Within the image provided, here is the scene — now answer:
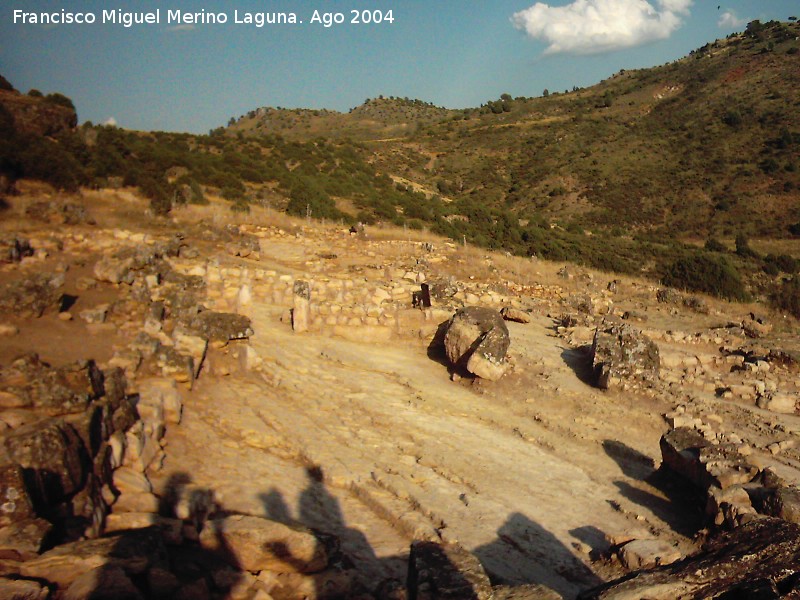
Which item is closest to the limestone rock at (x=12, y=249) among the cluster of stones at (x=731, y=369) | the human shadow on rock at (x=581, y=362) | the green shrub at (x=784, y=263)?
the human shadow on rock at (x=581, y=362)

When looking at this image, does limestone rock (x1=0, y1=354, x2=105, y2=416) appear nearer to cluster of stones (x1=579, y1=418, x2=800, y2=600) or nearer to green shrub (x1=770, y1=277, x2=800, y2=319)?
cluster of stones (x1=579, y1=418, x2=800, y2=600)

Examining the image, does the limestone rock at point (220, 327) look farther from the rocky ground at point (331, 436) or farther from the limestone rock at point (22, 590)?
the limestone rock at point (22, 590)

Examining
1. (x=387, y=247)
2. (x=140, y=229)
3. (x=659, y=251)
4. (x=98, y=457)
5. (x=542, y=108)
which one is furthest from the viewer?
(x=542, y=108)

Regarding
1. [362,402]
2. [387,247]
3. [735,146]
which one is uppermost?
[735,146]

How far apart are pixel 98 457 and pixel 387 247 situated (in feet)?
47.1

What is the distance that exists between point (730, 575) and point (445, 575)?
5.33 ft

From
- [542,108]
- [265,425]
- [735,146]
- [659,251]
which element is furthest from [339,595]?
[542,108]

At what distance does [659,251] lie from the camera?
104 feet

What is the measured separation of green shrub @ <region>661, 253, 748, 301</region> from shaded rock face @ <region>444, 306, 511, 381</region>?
1571 centimetres

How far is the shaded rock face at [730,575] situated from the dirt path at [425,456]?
1.40 m

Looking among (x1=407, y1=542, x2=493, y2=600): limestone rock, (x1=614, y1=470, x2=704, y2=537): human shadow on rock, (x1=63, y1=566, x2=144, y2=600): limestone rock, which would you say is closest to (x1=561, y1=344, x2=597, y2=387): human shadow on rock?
(x1=614, y1=470, x2=704, y2=537): human shadow on rock

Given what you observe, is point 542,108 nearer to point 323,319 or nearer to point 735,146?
point 735,146

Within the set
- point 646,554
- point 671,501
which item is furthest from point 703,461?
point 646,554

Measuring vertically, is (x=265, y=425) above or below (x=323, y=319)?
below
